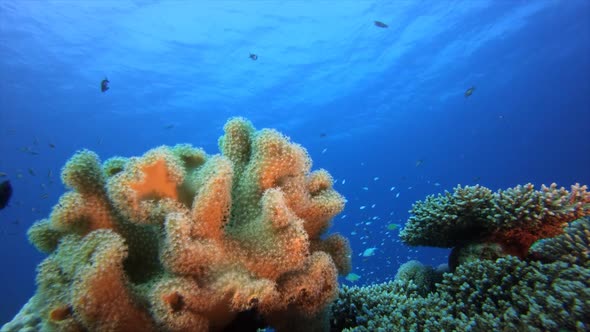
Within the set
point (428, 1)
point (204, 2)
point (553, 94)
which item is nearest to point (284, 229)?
point (204, 2)

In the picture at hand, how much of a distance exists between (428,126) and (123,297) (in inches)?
2445

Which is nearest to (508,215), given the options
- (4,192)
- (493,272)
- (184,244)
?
(493,272)

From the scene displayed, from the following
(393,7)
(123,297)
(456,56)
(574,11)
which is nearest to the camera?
(123,297)

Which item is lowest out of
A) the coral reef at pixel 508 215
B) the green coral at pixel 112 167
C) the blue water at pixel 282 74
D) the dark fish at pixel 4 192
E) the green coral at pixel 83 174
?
the green coral at pixel 83 174

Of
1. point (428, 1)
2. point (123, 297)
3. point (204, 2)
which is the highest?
point (428, 1)

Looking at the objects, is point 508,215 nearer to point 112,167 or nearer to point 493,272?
point 493,272

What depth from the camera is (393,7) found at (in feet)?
85.8

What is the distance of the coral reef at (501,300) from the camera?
269 cm

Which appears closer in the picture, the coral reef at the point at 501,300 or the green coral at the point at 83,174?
the green coral at the point at 83,174

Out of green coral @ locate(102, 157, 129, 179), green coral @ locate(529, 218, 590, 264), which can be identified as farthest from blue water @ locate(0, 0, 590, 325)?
green coral @ locate(102, 157, 129, 179)

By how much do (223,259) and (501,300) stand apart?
2.70 m

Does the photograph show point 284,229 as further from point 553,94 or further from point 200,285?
point 553,94

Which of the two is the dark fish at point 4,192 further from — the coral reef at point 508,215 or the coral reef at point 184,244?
the coral reef at point 508,215

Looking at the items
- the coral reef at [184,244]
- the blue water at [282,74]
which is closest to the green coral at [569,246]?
the coral reef at [184,244]
